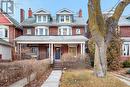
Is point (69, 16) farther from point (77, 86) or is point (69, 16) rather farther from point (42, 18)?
point (77, 86)

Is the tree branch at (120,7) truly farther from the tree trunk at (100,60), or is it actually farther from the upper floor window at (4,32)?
the upper floor window at (4,32)

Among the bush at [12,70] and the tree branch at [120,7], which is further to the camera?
the bush at [12,70]

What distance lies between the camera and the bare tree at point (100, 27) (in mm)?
15148

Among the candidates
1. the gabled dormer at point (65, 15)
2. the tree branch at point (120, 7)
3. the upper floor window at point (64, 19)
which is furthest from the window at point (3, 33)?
the tree branch at point (120, 7)

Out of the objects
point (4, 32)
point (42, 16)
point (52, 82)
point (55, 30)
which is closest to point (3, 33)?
point (4, 32)

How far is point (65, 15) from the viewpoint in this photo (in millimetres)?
45688

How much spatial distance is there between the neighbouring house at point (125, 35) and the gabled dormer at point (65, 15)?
25.1ft

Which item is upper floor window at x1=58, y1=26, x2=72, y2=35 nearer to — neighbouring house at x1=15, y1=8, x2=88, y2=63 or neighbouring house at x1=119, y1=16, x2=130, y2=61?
neighbouring house at x1=15, y1=8, x2=88, y2=63

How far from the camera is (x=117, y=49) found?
3403cm

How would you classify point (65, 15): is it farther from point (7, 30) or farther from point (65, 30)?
point (7, 30)

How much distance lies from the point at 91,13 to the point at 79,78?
11.4ft

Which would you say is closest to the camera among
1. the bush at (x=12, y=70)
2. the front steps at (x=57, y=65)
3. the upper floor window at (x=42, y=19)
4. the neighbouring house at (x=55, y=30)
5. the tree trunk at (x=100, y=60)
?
the tree trunk at (x=100, y=60)

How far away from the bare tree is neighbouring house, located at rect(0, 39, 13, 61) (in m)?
23.4

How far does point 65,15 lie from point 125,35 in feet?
31.5
